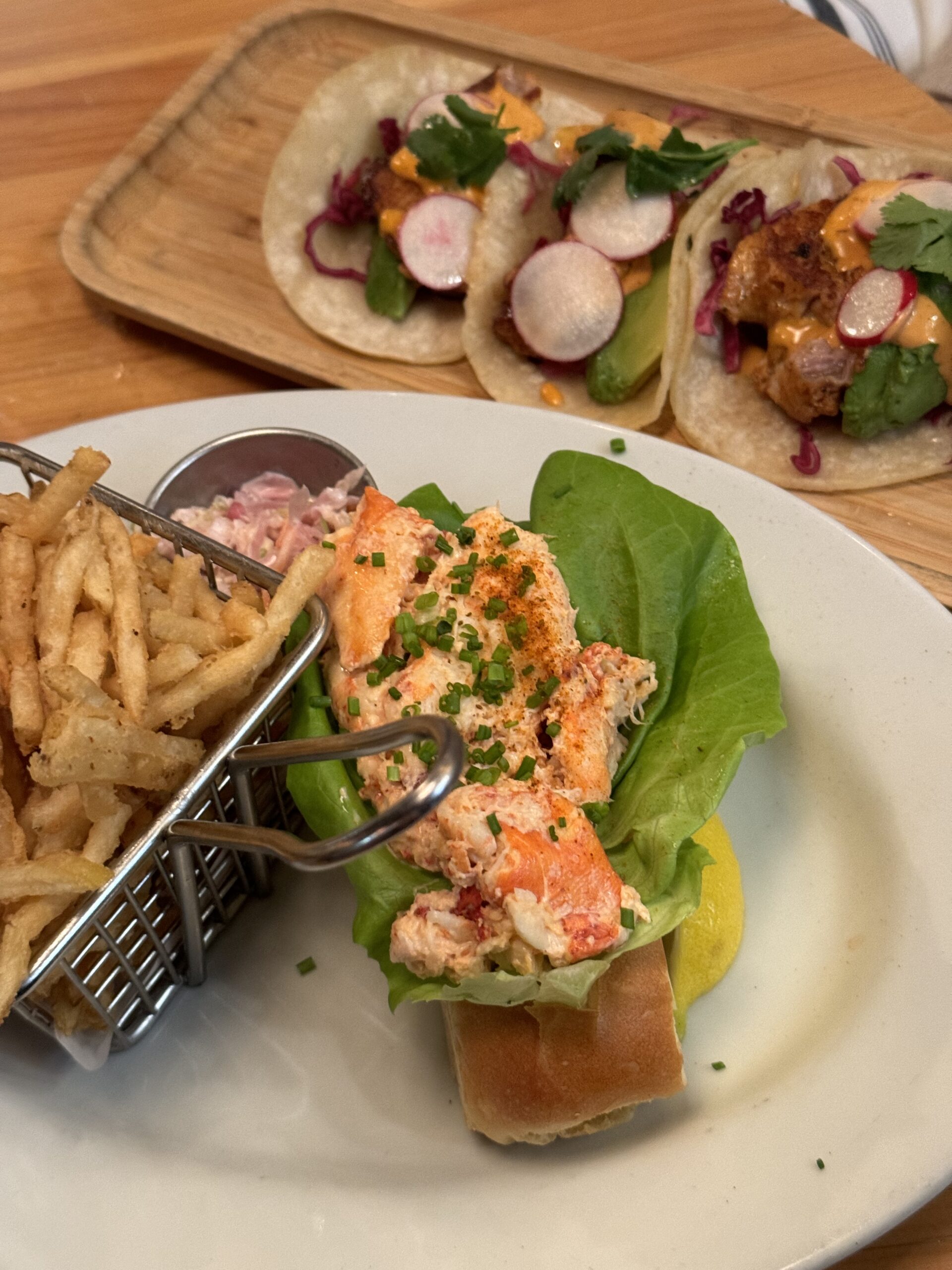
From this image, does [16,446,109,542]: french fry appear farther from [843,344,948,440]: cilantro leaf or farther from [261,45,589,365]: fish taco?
[843,344,948,440]: cilantro leaf

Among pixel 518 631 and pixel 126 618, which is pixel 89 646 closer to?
pixel 126 618

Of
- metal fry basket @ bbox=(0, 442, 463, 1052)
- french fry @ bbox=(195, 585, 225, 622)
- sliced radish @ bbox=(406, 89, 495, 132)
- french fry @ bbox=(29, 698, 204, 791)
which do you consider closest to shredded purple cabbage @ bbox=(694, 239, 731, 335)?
sliced radish @ bbox=(406, 89, 495, 132)

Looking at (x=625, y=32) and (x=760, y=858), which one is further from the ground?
(x=625, y=32)

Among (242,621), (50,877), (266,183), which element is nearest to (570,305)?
(266,183)

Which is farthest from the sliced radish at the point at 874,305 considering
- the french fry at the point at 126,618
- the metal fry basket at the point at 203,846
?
the french fry at the point at 126,618

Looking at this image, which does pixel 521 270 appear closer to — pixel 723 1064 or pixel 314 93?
pixel 314 93

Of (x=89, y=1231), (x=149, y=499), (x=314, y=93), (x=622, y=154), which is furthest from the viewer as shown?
(x=314, y=93)

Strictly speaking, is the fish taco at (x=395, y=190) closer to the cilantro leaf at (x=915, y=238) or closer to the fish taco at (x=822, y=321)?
the fish taco at (x=822, y=321)

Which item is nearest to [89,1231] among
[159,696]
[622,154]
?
[159,696]
